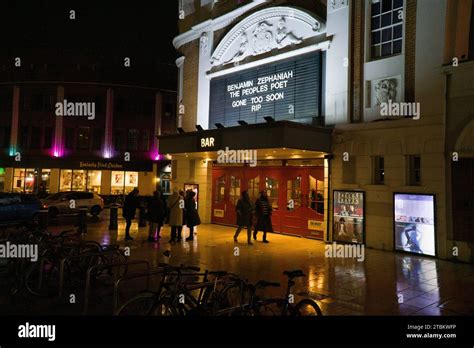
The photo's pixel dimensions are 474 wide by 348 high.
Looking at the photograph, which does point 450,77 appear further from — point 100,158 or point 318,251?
point 100,158

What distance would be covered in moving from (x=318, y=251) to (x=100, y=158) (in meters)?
27.0

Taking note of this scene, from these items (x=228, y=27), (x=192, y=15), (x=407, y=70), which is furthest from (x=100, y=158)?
(x=407, y=70)

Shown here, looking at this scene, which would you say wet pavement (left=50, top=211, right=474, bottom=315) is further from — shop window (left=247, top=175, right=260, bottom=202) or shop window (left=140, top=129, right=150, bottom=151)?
shop window (left=140, top=129, right=150, bottom=151)

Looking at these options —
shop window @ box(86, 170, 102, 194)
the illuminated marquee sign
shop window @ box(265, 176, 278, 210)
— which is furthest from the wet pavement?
shop window @ box(86, 170, 102, 194)

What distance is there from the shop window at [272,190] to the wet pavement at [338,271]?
1.56 metres

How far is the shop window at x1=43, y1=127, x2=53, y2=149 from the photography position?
34.1 meters

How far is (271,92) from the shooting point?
15992 millimetres

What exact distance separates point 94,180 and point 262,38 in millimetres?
23782

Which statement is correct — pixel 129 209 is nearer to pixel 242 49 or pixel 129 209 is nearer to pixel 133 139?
pixel 242 49

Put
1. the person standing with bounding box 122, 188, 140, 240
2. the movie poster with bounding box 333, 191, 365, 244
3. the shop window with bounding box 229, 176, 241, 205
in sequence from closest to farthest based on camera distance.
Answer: the movie poster with bounding box 333, 191, 365, 244, the person standing with bounding box 122, 188, 140, 240, the shop window with bounding box 229, 176, 241, 205

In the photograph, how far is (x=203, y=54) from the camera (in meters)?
19.6

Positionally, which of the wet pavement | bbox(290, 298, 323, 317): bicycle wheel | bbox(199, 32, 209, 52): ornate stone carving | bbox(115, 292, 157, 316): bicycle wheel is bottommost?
the wet pavement

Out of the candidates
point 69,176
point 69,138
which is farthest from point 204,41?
point 69,176

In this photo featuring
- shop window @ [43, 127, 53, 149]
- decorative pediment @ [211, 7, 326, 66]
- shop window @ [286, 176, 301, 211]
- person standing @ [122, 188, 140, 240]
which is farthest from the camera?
shop window @ [43, 127, 53, 149]
